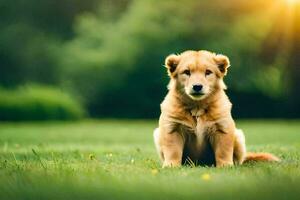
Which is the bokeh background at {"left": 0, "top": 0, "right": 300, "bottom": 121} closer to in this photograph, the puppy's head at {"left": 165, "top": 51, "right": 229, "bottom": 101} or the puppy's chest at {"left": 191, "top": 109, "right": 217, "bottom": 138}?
the puppy's head at {"left": 165, "top": 51, "right": 229, "bottom": 101}


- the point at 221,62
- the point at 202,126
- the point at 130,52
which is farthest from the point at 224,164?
the point at 130,52

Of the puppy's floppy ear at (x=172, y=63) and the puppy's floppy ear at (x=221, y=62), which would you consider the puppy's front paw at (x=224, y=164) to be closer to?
the puppy's floppy ear at (x=221, y=62)

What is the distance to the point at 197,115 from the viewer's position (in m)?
5.28

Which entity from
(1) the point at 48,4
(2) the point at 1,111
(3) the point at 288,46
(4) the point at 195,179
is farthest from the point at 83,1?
(4) the point at 195,179

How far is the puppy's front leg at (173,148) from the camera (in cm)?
527

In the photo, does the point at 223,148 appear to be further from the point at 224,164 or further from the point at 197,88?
the point at 197,88

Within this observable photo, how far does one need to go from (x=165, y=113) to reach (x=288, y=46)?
1384 centimetres

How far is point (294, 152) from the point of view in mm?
7035

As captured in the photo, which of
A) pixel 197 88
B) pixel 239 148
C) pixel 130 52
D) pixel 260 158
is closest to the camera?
pixel 197 88

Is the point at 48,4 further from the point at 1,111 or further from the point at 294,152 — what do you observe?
the point at 294,152

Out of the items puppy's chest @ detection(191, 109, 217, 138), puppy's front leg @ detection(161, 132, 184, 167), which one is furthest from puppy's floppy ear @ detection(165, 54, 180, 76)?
puppy's front leg @ detection(161, 132, 184, 167)

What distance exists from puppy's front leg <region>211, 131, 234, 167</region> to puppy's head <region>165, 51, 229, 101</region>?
355 mm

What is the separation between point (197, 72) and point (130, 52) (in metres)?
13.8

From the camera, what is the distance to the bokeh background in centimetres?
1795
